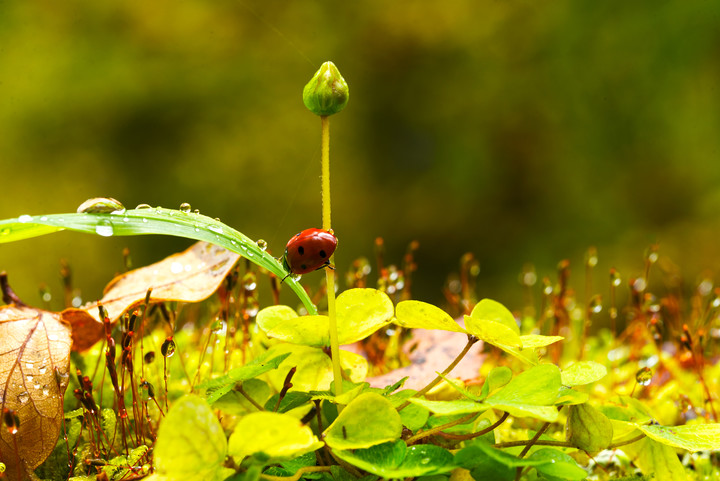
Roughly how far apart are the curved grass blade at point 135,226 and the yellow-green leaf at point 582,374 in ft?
0.99

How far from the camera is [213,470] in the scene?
430 mm

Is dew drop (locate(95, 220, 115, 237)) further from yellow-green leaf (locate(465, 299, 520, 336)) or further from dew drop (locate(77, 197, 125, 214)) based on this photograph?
yellow-green leaf (locate(465, 299, 520, 336))

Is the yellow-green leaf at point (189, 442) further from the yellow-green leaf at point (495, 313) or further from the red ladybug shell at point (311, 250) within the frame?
the yellow-green leaf at point (495, 313)

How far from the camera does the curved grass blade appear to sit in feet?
1.53

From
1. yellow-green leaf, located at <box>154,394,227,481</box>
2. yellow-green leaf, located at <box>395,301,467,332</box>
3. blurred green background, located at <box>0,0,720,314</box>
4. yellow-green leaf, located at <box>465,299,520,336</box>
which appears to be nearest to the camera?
yellow-green leaf, located at <box>154,394,227,481</box>

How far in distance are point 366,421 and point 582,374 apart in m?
0.22

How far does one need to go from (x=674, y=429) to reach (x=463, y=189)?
2921 millimetres

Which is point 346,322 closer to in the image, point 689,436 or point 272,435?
point 272,435

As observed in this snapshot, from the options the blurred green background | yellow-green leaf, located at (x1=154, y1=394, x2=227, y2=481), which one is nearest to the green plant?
yellow-green leaf, located at (x1=154, y1=394, x2=227, y2=481)

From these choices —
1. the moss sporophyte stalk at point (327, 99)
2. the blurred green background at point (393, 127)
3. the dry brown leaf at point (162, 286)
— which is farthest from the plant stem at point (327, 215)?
the blurred green background at point (393, 127)

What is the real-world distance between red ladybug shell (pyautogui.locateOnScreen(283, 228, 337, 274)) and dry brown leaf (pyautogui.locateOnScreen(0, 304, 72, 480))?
25 centimetres

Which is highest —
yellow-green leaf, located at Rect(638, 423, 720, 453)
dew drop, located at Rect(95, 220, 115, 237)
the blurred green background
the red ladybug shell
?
the blurred green background

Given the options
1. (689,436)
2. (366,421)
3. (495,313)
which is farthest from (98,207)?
(689,436)

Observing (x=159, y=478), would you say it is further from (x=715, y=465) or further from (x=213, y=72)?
(x=213, y=72)
